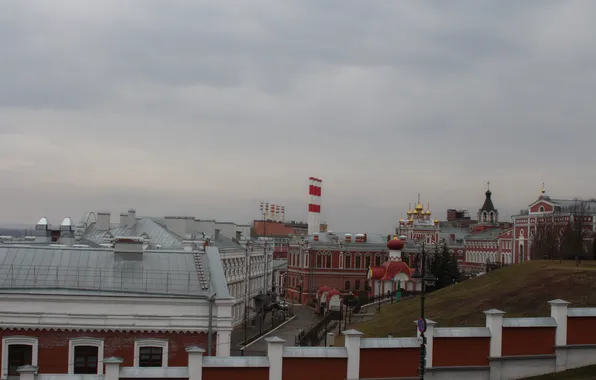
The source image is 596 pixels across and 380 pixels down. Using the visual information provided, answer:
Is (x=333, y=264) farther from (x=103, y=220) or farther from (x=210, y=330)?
(x=210, y=330)

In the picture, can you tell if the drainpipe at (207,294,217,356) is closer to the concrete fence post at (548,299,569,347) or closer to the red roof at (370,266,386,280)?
the concrete fence post at (548,299,569,347)

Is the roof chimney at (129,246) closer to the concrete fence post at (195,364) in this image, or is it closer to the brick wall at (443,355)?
the brick wall at (443,355)

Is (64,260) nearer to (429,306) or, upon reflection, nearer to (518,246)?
(429,306)

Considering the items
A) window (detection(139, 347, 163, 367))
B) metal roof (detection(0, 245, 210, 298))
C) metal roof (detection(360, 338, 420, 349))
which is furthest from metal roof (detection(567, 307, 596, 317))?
window (detection(139, 347, 163, 367))

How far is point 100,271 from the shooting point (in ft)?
81.8

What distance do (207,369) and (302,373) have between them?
2479mm

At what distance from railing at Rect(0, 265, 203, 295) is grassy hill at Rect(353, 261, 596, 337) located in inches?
593

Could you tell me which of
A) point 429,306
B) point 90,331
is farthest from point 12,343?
point 429,306

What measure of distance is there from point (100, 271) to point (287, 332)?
29066mm

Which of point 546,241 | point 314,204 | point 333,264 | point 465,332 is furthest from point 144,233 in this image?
→ point 314,204

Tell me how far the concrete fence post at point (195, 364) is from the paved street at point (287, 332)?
21.7m

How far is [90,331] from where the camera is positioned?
22.1 metres

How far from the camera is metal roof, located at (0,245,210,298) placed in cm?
2403

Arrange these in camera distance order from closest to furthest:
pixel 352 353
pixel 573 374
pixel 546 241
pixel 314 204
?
pixel 352 353
pixel 573 374
pixel 546 241
pixel 314 204
